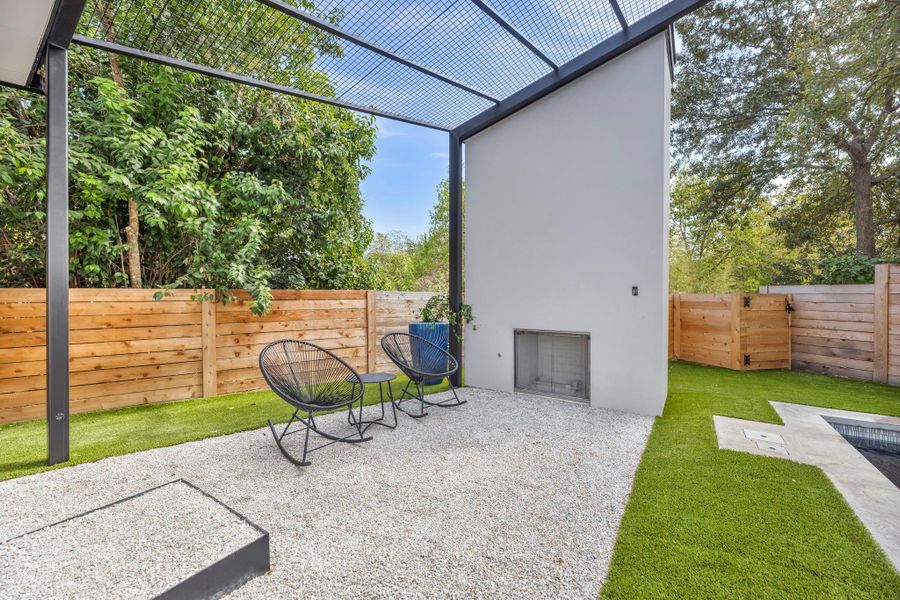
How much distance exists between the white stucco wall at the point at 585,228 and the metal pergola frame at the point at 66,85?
0.18 m

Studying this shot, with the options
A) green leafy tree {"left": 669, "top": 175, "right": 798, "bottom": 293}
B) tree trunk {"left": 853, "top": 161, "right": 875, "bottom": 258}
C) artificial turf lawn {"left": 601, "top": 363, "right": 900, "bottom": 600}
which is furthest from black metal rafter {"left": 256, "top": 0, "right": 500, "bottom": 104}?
tree trunk {"left": 853, "top": 161, "right": 875, "bottom": 258}

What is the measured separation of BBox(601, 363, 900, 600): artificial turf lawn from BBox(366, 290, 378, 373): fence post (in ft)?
12.0

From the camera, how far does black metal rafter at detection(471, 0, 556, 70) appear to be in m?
3.00

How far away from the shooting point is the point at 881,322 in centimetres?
493

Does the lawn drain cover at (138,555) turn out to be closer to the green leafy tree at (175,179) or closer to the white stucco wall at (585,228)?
the green leafy tree at (175,179)

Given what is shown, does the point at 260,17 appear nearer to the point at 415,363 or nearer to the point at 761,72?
the point at 415,363

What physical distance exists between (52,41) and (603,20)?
4.10 meters

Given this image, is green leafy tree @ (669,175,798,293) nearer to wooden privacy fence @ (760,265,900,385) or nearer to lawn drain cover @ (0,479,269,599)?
wooden privacy fence @ (760,265,900,385)

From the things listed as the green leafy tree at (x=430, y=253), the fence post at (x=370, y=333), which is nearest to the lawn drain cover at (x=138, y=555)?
the fence post at (x=370, y=333)

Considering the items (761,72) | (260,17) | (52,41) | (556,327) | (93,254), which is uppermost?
(761,72)

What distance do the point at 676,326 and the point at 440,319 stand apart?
462 centimetres

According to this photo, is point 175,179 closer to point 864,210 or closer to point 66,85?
point 66,85

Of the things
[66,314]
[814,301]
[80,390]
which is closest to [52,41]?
[66,314]

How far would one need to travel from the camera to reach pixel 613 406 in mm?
3922
